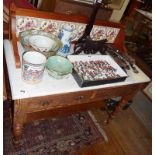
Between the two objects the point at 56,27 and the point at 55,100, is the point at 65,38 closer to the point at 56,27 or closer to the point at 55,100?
the point at 56,27

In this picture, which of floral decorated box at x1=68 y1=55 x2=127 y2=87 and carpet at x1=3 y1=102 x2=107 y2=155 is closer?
floral decorated box at x1=68 y1=55 x2=127 y2=87

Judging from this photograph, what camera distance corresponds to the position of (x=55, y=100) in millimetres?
1176

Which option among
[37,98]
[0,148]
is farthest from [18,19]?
[0,148]

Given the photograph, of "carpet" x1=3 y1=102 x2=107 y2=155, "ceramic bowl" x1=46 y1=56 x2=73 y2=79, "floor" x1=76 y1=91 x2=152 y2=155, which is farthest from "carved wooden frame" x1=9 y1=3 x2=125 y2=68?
"floor" x1=76 y1=91 x2=152 y2=155

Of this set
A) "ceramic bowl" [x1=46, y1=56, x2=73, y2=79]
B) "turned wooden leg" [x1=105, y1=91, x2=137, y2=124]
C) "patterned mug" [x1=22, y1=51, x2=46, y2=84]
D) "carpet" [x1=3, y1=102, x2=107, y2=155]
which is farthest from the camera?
"turned wooden leg" [x1=105, y1=91, x2=137, y2=124]

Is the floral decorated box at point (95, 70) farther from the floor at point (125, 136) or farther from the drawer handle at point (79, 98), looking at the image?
the floor at point (125, 136)

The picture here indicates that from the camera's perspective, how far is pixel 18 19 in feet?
4.00

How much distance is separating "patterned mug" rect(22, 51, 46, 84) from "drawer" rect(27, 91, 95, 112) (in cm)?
12

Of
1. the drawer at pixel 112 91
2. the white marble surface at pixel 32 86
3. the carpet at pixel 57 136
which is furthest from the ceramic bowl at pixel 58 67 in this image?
the carpet at pixel 57 136

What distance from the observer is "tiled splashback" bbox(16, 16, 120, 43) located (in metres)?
1.25

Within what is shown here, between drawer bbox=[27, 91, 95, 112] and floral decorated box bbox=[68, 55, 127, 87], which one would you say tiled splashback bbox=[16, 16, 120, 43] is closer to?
floral decorated box bbox=[68, 55, 127, 87]

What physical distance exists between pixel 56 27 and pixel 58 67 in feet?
1.13

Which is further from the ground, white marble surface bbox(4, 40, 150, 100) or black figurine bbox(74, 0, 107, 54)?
black figurine bbox(74, 0, 107, 54)

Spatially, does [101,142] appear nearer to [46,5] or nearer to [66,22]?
[66,22]
